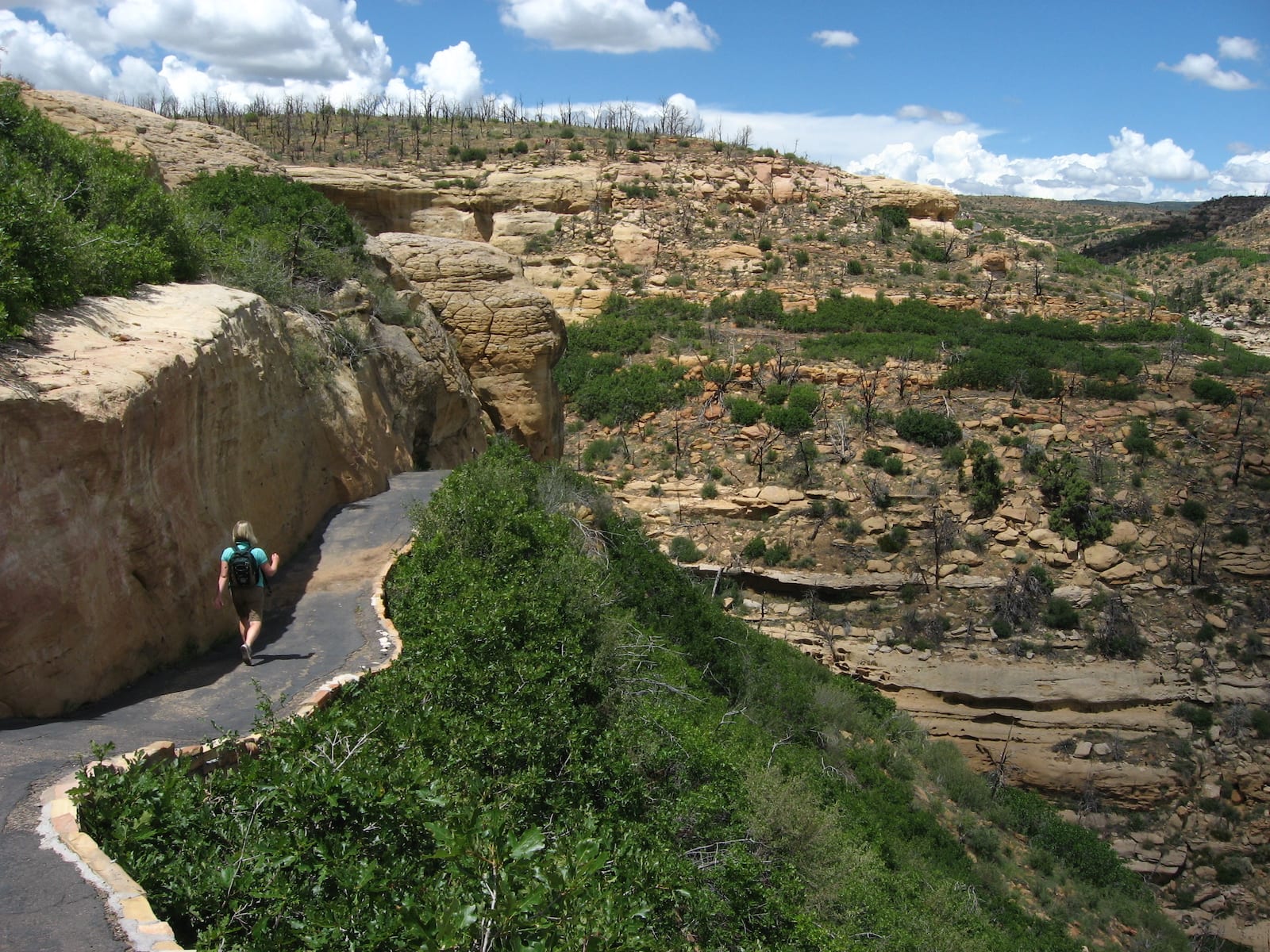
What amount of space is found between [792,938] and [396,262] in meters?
13.7

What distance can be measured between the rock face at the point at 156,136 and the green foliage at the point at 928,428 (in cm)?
1959

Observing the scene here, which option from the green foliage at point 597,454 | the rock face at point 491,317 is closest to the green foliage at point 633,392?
the green foliage at point 597,454

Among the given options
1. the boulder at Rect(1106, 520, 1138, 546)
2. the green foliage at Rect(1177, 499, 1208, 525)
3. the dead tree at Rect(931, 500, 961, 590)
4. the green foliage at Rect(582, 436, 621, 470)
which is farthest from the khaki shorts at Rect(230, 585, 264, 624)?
the green foliage at Rect(1177, 499, 1208, 525)

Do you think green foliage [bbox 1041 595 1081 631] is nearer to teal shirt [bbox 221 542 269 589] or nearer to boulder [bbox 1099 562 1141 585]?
boulder [bbox 1099 562 1141 585]

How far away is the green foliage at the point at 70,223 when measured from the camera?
619 cm

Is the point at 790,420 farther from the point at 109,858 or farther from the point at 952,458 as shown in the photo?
the point at 109,858

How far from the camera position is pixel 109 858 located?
355 centimetres

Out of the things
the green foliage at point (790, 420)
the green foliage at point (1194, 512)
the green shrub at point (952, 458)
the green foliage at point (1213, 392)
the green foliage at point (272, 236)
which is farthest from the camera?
the green foliage at point (1213, 392)

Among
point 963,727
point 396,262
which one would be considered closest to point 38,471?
point 396,262

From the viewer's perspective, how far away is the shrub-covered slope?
11.0ft

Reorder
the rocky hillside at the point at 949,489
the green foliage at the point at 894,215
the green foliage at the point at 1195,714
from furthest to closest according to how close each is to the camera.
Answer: the green foliage at the point at 894,215 < the green foliage at the point at 1195,714 < the rocky hillside at the point at 949,489

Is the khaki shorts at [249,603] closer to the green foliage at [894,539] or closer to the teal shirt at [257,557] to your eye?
the teal shirt at [257,557]

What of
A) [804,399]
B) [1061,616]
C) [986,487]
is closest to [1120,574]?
[1061,616]

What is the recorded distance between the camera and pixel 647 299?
39.2 meters
